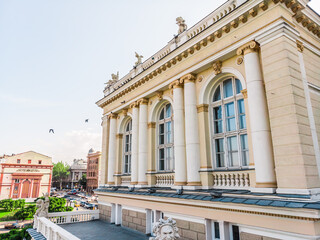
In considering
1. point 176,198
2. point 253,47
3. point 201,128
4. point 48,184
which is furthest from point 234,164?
point 48,184

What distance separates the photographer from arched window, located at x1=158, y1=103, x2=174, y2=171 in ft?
45.5

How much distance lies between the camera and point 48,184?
58438mm

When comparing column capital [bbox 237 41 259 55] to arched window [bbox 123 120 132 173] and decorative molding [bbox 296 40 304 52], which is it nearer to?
decorative molding [bbox 296 40 304 52]

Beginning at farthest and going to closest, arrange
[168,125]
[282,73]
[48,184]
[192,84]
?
[48,184] → [168,125] → [192,84] → [282,73]

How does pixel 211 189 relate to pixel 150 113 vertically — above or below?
below

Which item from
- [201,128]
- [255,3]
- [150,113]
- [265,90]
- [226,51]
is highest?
[255,3]

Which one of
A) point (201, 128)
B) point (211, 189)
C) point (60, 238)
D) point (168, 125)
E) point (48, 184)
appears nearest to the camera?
point (60, 238)

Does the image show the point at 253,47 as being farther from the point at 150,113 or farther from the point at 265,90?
the point at 150,113

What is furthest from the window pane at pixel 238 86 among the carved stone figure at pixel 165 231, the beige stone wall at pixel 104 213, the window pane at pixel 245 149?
the beige stone wall at pixel 104 213

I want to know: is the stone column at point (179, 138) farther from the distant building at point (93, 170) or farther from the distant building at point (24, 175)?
the distant building at point (93, 170)

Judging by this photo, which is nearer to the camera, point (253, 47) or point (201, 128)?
point (253, 47)

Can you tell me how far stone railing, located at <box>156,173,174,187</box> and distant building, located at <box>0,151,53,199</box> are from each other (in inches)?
1988

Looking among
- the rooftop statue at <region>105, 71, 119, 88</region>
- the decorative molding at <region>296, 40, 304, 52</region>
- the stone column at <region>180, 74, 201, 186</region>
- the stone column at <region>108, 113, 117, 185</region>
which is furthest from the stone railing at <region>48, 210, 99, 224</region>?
the decorative molding at <region>296, 40, 304, 52</region>

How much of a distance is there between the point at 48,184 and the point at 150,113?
55.2 m
